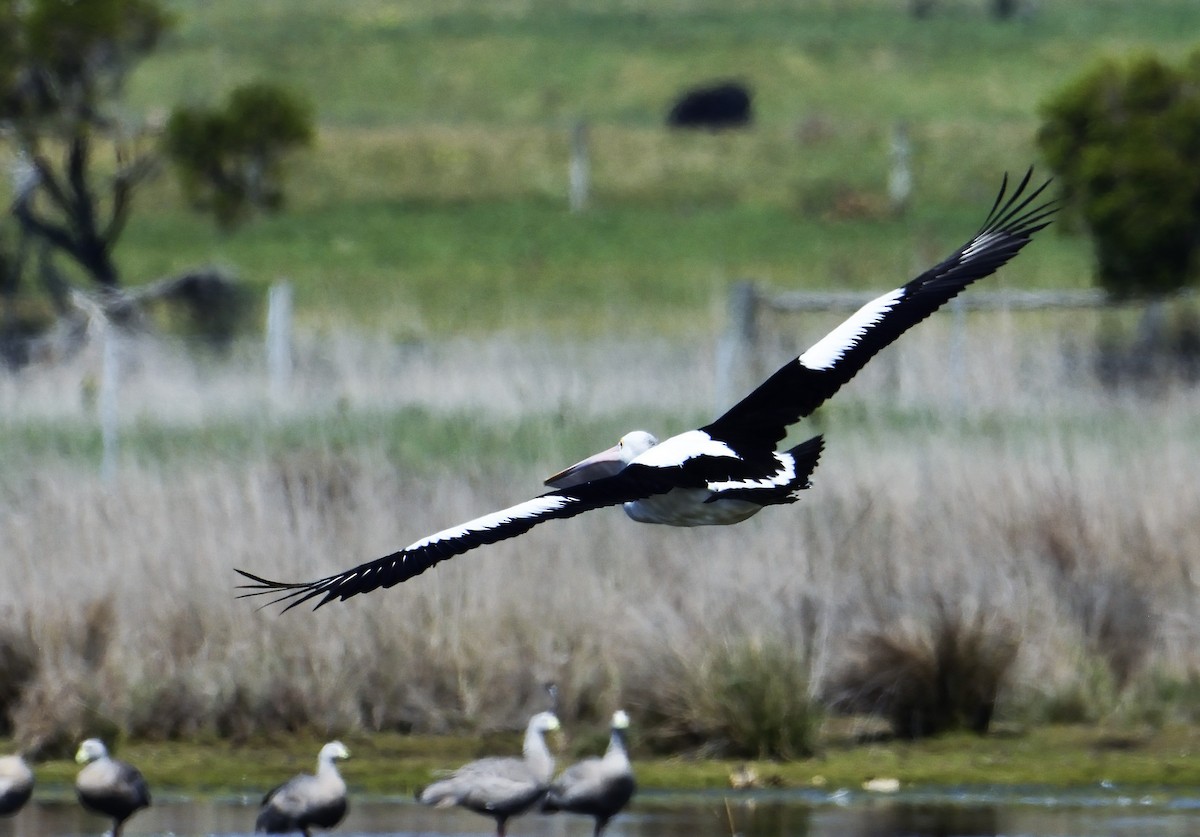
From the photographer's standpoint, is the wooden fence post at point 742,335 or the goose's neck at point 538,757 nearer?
the goose's neck at point 538,757

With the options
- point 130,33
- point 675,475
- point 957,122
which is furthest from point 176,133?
point 957,122

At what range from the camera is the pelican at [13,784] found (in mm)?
9172

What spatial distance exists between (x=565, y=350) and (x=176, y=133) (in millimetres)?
8164

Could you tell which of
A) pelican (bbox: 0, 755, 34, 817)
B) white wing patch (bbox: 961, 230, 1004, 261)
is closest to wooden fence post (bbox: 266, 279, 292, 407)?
pelican (bbox: 0, 755, 34, 817)

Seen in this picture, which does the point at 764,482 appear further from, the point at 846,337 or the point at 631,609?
the point at 631,609

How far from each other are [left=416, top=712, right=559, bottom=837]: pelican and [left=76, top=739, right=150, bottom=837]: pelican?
1.18 metres

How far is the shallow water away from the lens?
9.34 metres

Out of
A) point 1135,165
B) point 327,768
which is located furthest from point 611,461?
point 1135,165

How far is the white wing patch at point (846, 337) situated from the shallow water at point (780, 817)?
245 centimetres

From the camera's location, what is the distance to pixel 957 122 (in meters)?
51.3

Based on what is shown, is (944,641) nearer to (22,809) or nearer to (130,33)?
(22,809)

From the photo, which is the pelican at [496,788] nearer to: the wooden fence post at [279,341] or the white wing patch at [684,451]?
the white wing patch at [684,451]

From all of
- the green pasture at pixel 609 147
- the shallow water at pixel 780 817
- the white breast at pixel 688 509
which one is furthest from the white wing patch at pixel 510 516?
the green pasture at pixel 609 147

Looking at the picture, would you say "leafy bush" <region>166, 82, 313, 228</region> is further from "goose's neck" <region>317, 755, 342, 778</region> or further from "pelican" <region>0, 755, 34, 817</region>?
"goose's neck" <region>317, 755, 342, 778</region>
